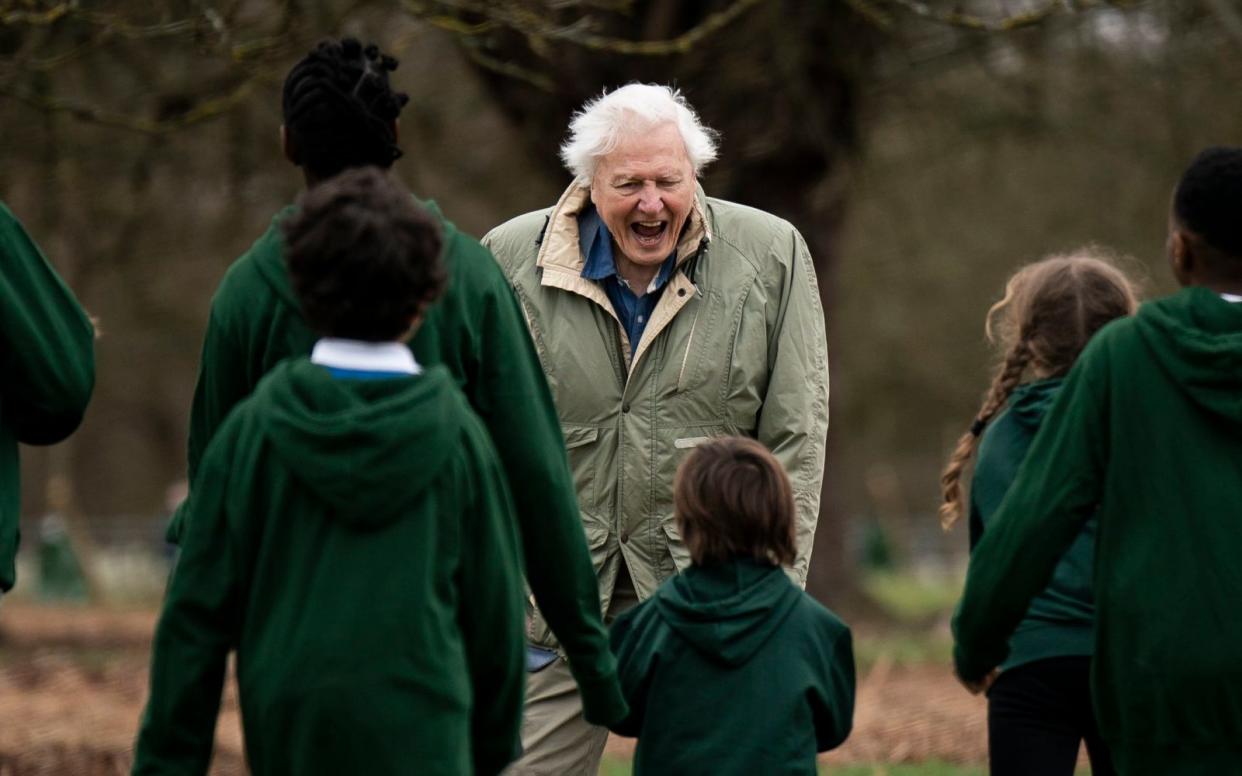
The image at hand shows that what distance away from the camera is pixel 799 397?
15.1 ft

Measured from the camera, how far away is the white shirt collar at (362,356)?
3121 millimetres

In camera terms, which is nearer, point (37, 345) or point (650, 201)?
point (37, 345)

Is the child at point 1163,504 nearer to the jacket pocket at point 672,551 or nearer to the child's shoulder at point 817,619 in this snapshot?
the child's shoulder at point 817,619

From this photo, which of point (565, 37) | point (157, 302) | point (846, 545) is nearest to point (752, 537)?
point (565, 37)

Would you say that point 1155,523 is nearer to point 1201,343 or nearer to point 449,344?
point 1201,343

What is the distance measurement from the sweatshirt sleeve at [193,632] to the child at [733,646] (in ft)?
3.65

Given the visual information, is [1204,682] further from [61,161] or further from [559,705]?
[61,161]

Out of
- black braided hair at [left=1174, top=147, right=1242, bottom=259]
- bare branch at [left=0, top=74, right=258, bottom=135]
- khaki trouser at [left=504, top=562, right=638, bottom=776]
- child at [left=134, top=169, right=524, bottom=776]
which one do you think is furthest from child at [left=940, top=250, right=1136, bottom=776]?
bare branch at [left=0, top=74, right=258, bottom=135]

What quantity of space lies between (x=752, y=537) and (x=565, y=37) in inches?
129

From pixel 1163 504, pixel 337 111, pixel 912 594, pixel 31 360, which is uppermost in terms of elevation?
pixel 337 111

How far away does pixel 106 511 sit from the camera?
105 feet

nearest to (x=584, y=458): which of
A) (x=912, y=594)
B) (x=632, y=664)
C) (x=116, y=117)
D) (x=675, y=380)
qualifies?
(x=675, y=380)

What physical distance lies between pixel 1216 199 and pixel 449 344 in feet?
4.80

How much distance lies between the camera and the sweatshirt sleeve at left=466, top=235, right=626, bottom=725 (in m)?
3.59
